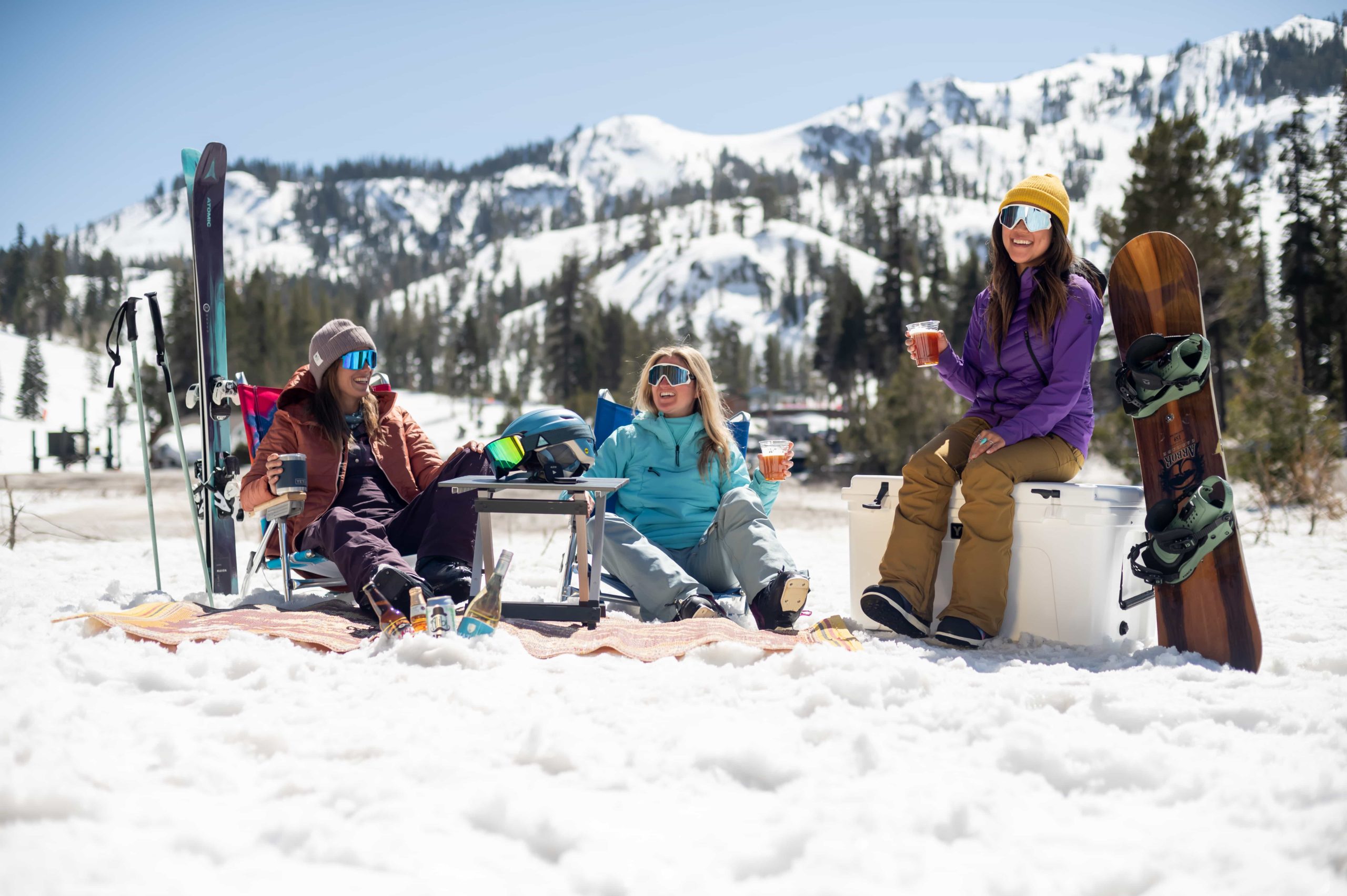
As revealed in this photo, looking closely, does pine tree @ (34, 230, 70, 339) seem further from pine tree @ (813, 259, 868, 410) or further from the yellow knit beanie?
the yellow knit beanie

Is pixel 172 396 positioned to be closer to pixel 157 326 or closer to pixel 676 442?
pixel 157 326

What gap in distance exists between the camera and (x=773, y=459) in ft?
12.5

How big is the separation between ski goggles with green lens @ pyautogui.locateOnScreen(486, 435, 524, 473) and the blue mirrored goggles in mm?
977

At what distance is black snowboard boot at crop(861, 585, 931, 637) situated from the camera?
3.39 metres

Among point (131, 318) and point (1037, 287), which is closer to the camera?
point (1037, 287)

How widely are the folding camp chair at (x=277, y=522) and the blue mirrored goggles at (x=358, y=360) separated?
0.20 metres

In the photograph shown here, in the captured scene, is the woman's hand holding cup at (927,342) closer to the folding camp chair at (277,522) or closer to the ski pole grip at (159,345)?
the folding camp chair at (277,522)

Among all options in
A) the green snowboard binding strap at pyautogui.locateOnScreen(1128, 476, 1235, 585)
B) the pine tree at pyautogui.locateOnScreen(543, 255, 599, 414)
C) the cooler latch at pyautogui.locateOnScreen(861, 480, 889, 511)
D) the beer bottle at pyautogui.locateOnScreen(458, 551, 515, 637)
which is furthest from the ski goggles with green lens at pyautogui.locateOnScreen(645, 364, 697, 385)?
the pine tree at pyautogui.locateOnScreen(543, 255, 599, 414)

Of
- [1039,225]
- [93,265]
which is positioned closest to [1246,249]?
[1039,225]

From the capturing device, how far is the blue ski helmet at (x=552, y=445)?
3217 millimetres

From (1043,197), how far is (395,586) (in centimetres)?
271

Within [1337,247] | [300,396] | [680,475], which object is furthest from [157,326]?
Result: [1337,247]

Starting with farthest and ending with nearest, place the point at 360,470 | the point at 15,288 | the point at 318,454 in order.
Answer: the point at 15,288
the point at 360,470
the point at 318,454

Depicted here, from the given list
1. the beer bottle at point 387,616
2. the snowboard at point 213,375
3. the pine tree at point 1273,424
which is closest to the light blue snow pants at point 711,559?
the beer bottle at point 387,616
